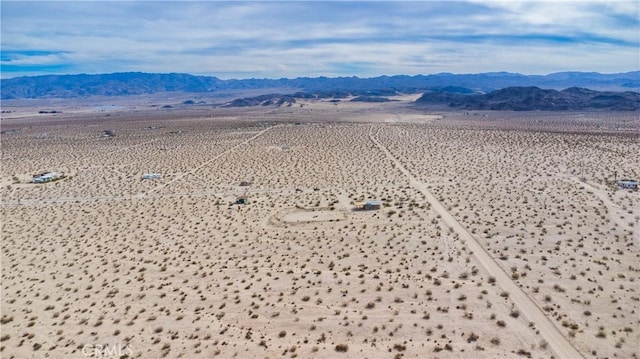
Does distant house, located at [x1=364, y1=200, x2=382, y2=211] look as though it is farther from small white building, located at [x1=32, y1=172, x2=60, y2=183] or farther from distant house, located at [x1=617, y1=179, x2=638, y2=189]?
small white building, located at [x1=32, y1=172, x2=60, y2=183]

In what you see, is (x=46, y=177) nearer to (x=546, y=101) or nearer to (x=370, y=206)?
(x=370, y=206)

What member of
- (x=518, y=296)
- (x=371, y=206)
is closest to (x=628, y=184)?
(x=371, y=206)

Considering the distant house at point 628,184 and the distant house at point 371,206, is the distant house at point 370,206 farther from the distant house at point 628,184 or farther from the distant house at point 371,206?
the distant house at point 628,184

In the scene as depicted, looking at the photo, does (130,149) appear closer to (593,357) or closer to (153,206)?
(153,206)

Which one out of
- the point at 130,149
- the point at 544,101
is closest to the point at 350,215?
the point at 130,149

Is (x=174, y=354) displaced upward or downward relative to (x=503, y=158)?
downward

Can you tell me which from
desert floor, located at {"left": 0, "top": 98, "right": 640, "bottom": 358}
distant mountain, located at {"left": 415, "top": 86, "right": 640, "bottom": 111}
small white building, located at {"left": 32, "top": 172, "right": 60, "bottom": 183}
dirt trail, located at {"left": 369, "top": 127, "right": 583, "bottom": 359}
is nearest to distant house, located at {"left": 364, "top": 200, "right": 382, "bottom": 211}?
desert floor, located at {"left": 0, "top": 98, "right": 640, "bottom": 358}
